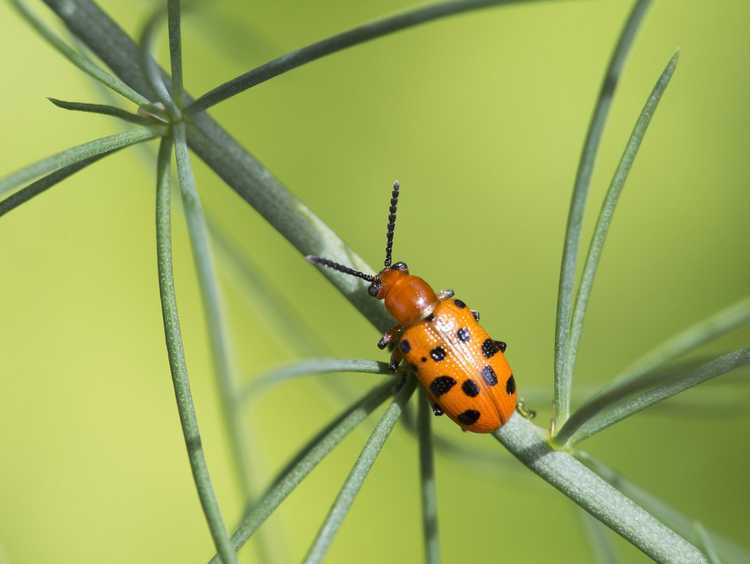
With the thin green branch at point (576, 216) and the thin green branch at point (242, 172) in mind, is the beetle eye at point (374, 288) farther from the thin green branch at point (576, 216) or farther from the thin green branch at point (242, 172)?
the thin green branch at point (576, 216)

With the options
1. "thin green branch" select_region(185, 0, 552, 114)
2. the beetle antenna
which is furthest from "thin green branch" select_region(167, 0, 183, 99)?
the beetle antenna

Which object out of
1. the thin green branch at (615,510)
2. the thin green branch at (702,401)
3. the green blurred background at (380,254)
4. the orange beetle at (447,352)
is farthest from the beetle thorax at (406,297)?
the green blurred background at (380,254)

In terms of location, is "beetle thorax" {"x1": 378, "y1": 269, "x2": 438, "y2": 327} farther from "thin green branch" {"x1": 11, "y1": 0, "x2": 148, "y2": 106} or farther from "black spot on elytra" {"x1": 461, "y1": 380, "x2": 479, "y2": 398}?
"thin green branch" {"x1": 11, "y1": 0, "x2": 148, "y2": 106}

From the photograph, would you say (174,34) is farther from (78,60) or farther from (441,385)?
(441,385)

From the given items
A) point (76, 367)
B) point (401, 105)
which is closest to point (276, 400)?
point (76, 367)

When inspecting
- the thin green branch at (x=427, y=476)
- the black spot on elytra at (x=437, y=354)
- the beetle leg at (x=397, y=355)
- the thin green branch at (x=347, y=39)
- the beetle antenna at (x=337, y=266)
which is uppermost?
the thin green branch at (x=347, y=39)

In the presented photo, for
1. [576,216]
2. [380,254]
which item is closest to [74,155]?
[576,216]
